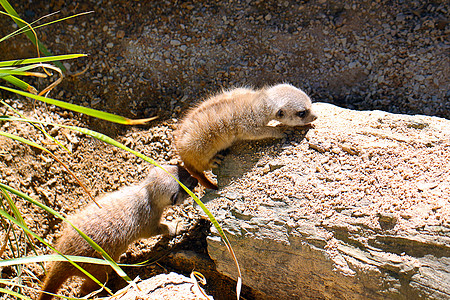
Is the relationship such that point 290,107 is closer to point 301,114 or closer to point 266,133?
point 301,114

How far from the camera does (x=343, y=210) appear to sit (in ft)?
6.56

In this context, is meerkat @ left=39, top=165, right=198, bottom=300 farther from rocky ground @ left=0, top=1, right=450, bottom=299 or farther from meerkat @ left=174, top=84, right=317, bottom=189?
rocky ground @ left=0, top=1, right=450, bottom=299

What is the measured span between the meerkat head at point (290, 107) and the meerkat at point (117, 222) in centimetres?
81

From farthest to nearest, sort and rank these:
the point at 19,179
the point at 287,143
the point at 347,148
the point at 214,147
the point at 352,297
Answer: the point at 19,179
the point at 214,147
the point at 287,143
the point at 347,148
the point at 352,297

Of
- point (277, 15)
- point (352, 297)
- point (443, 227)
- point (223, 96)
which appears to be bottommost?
point (352, 297)

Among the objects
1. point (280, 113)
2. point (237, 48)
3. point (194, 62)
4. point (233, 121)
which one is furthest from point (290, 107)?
point (194, 62)

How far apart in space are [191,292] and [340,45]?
2.64 meters

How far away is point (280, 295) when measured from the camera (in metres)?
2.33

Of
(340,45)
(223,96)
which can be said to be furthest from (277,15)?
(223,96)

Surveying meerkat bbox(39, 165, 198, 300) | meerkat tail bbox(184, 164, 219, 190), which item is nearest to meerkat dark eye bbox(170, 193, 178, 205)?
meerkat bbox(39, 165, 198, 300)

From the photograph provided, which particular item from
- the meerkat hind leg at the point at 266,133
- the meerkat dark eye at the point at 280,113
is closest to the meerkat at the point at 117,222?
the meerkat hind leg at the point at 266,133

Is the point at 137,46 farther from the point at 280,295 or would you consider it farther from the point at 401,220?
the point at 401,220

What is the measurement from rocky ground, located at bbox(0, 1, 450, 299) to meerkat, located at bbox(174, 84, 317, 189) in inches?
27.3

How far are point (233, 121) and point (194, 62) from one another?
1.25 metres
